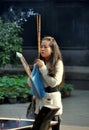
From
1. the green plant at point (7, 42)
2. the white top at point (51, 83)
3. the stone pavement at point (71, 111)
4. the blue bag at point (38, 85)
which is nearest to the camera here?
the blue bag at point (38, 85)

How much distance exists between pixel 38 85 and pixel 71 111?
5.37m

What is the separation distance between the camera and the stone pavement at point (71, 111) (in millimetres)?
8945

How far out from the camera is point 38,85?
512 centimetres

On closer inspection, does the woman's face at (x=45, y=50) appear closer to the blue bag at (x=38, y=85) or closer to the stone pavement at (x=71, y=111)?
the blue bag at (x=38, y=85)

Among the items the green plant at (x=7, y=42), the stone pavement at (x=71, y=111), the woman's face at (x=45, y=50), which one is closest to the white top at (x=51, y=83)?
the woman's face at (x=45, y=50)

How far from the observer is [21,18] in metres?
15.1

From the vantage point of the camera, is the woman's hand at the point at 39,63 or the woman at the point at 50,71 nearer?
the woman's hand at the point at 39,63

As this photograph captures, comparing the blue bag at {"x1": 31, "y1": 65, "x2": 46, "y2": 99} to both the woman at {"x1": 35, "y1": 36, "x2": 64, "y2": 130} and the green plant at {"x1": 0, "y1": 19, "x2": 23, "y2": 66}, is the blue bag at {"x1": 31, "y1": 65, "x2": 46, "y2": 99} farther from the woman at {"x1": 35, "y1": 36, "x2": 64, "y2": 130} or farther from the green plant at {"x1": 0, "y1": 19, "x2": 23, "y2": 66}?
the green plant at {"x1": 0, "y1": 19, "x2": 23, "y2": 66}

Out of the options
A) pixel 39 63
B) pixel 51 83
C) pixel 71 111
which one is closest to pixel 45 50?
pixel 39 63

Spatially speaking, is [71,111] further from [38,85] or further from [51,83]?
[38,85]

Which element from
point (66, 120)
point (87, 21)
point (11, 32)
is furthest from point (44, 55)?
point (87, 21)

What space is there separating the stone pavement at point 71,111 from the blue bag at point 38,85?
11.3ft

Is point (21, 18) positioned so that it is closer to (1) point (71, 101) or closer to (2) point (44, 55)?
(1) point (71, 101)

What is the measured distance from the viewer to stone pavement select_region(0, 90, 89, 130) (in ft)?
29.3
